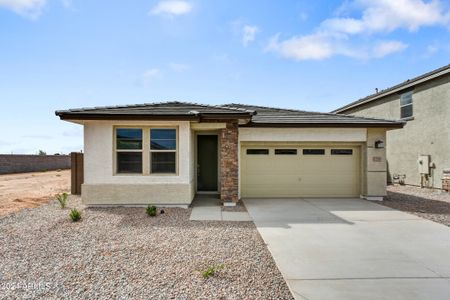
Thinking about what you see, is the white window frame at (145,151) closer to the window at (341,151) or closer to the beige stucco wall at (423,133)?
the window at (341,151)

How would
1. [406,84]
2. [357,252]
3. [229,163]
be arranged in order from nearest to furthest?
[357,252]
[229,163]
[406,84]

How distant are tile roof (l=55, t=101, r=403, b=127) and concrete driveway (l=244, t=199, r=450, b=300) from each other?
3321 millimetres

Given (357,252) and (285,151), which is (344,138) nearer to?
(285,151)

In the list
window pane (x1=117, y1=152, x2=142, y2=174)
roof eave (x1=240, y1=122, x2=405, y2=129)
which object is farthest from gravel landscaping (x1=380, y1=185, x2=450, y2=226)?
window pane (x1=117, y1=152, x2=142, y2=174)

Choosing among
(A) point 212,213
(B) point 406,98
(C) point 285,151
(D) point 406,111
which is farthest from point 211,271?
(B) point 406,98

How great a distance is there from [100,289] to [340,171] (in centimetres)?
1018

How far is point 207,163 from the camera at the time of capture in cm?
1222

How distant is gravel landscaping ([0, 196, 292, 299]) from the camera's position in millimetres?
3860

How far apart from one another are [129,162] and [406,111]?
15159 mm

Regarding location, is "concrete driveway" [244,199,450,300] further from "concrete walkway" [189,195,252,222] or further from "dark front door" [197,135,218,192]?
"dark front door" [197,135,218,192]

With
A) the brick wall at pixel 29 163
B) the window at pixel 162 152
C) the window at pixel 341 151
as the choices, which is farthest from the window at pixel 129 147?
the brick wall at pixel 29 163

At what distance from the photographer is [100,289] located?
12.7 ft

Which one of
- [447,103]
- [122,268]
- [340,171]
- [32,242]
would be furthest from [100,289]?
[447,103]

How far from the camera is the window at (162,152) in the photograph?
9578 mm
